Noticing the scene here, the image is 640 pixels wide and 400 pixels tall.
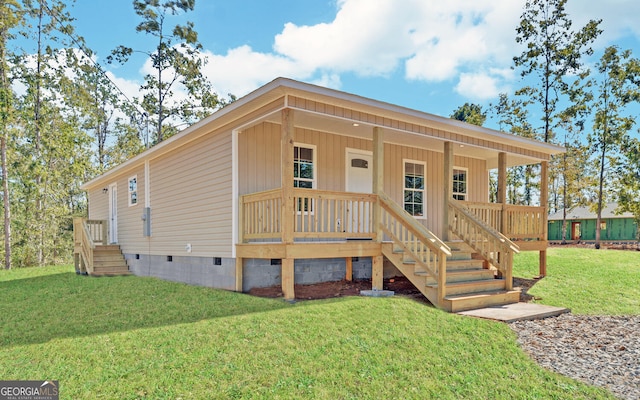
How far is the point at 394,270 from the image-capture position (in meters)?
9.56

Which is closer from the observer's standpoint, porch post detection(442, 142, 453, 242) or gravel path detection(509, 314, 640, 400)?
gravel path detection(509, 314, 640, 400)

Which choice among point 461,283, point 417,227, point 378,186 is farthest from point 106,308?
Answer: point 461,283

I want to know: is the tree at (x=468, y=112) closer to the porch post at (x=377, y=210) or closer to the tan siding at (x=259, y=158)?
the porch post at (x=377, y=210)

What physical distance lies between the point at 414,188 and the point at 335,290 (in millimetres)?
4426

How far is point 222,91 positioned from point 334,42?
35.6ft

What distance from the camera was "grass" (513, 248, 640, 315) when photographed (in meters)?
7.68

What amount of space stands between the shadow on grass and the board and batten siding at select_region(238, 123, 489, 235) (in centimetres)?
233

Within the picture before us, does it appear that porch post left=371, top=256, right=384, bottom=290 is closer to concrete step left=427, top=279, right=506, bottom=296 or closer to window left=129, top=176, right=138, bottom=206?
concrete step left=427, top=279, right=506, bottom=296

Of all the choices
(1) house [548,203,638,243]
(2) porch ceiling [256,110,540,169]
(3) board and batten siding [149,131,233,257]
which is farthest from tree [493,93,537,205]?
(3) board and batten siding [149,131,233,257]

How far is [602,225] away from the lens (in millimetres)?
30859

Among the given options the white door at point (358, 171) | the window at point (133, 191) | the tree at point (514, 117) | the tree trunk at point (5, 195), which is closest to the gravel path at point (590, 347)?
the white door at point (358, 171)

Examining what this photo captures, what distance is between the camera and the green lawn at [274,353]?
3789mm

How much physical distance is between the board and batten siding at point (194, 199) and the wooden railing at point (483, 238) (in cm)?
486

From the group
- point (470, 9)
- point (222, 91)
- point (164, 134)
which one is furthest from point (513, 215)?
point (164, 134)
